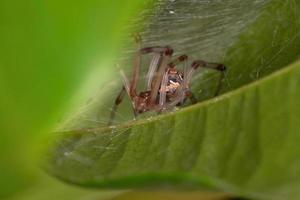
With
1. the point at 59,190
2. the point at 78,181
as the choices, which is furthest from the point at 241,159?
the point at 59,190

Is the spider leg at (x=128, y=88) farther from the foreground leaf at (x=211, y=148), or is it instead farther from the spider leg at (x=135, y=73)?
the foreground leaf at (x=211, y=148)

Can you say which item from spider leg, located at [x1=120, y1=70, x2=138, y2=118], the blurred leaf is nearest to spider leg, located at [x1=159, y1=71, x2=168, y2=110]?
spider leg, located at [x1=120, y1=70, x2=138, y2=118]

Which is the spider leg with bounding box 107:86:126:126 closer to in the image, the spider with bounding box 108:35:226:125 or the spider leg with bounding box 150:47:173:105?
the spider with bounding box 108:35:226:125

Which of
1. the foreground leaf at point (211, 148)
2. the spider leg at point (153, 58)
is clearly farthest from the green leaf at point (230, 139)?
the spider leg at point (153, 58)

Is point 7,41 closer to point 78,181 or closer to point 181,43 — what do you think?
point 78,181

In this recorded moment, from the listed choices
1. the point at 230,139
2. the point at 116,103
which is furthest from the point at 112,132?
the point at 230,139

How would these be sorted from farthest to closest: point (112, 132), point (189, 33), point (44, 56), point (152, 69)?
point (152, 69), point (189, 33), point (112, 132), point (44, 56)

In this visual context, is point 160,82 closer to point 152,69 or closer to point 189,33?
point 152,69
